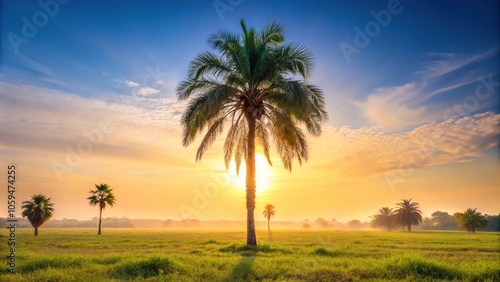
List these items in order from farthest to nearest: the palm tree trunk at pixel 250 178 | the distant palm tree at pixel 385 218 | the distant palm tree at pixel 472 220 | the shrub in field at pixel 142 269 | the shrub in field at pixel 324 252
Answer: the distant palm tree at pixel 385 218, the distant palm tree at pixel 472 220, the palm tree trunk at pixel 250 178, the shrub in field at pixel 324 252, the shrub in field at pixel 142 269

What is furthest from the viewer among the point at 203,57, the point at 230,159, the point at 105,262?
the point at 230,159

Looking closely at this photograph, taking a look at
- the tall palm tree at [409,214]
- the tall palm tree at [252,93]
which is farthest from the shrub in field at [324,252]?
the tall palm tree at [409,214]

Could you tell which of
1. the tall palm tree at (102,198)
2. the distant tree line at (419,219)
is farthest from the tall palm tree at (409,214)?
the tall palm tree at (102,198)

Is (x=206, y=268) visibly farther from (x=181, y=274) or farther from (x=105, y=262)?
(x=105, y=262)

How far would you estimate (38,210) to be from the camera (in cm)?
6750

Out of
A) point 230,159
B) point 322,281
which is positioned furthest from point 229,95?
point 322,281

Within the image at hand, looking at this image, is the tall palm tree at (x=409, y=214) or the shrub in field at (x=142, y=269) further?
the tall palm tree at (x=409, y=214)

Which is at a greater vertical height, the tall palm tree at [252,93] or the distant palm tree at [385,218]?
the tall palm tree at [252,93]

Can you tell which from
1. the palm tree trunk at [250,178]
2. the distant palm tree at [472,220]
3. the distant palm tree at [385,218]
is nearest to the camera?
the palm tree trunk at [250,178]

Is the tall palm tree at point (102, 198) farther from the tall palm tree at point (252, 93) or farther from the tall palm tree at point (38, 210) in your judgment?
the tall palm tree at point (252, 93)

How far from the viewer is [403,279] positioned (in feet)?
38.3

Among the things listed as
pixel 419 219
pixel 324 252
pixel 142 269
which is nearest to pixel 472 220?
pixel 419 219

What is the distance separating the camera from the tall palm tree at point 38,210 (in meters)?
66.3

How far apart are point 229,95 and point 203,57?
3955 mm
